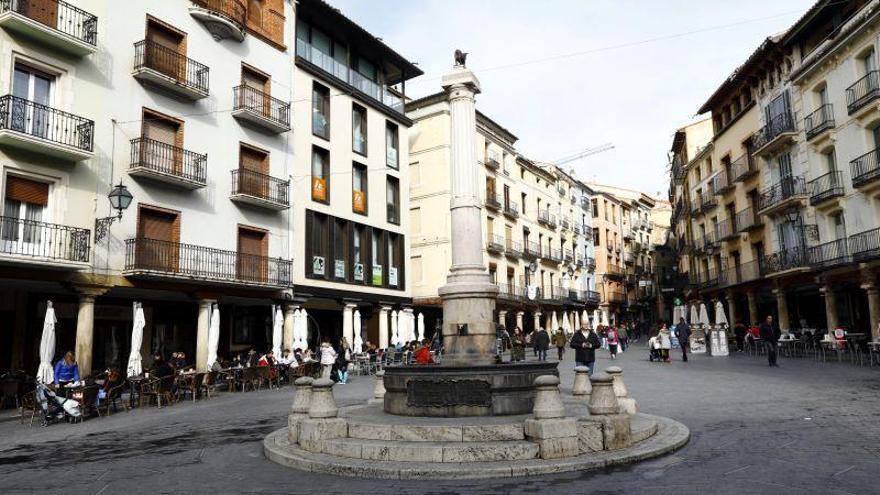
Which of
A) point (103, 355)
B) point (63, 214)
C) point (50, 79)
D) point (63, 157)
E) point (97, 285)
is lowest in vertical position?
point (103, 355)

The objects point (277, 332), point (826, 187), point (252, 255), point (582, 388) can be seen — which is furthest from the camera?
point (826, 187)

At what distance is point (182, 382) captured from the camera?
57.1ft

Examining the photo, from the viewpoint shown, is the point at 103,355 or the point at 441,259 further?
the point at 441,259

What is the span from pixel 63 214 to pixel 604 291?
180ft

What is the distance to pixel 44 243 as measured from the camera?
55.0 feet

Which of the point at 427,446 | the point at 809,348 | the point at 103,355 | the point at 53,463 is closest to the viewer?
the point at 427,446

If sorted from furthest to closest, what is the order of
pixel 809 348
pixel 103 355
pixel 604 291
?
pixel 604 291, pixel 809 348, pixel 103 355

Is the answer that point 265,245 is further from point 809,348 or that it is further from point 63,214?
point 809,348

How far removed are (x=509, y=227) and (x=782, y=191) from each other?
18.7 metres

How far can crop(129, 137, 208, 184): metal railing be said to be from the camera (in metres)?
19.5

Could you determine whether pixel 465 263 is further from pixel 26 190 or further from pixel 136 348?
pixel 26 190

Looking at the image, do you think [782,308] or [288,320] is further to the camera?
[782,308]

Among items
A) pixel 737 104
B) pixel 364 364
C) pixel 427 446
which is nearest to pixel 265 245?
pixel 364 364

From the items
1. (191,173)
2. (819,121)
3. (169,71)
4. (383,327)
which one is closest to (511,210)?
(383,327)
